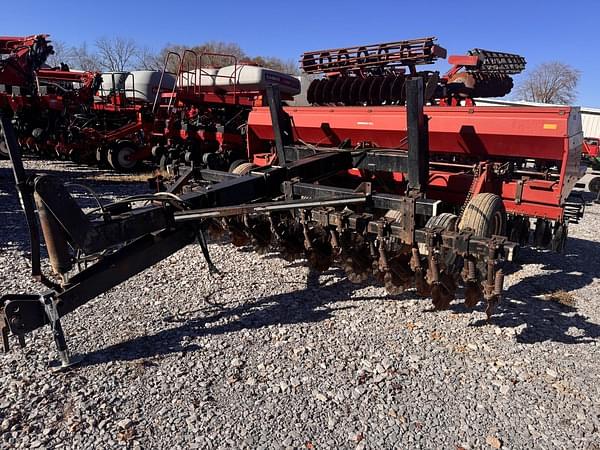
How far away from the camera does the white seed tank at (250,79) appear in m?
9.98

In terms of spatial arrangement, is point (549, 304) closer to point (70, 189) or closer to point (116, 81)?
point (70, 189)

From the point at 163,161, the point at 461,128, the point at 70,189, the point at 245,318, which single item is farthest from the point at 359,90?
the point at 163,161

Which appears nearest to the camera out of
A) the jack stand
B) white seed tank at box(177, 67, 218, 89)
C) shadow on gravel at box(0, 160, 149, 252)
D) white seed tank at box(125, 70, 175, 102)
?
the jack stand

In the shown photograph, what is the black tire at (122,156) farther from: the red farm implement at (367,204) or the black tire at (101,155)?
the red farm implement at (367,204)

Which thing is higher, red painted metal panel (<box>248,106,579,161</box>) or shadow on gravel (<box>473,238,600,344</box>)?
red painted metal panel (<box>248,106,579,161</box>)

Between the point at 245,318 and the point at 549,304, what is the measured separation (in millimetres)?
2804

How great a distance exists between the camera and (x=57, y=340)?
9.73 ft

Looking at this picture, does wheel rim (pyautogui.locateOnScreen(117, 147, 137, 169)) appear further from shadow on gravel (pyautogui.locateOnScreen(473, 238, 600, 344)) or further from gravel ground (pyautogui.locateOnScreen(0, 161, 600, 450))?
shadow on gravel (pyautogui.locateOnScreen(473, 238, 600, 344))

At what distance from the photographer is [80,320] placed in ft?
11.8

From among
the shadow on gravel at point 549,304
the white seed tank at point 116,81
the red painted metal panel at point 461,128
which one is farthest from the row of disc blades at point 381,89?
the white seed tank at point 116,81

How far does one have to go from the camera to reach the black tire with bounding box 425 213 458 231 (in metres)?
3.53

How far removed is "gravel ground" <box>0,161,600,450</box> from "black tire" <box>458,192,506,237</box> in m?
0.78

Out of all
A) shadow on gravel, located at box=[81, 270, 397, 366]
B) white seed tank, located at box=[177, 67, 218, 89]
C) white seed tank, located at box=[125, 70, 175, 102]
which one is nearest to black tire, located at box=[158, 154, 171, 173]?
white seed tank, located at box=[177, 67, 218, 89]

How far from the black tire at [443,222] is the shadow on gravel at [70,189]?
4544 mm
